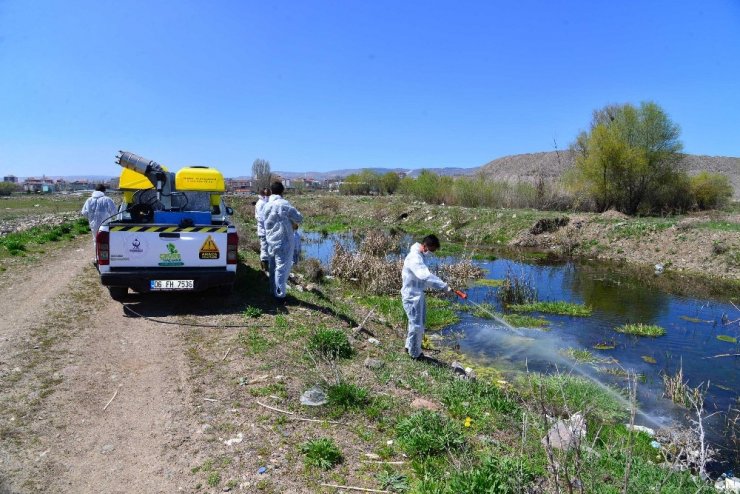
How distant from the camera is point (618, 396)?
698cm

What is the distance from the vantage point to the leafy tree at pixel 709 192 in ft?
111

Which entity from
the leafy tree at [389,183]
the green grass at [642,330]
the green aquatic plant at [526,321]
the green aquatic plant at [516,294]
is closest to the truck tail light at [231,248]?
the green aquatic plant at [526,321]

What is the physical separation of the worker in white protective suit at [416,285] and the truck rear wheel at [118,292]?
5.02 metres

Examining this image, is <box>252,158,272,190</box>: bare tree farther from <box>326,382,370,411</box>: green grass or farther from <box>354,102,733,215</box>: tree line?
<box>326,382,370,411</box>: green grass

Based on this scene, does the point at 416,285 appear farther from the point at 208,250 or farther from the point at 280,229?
the point at 208,250

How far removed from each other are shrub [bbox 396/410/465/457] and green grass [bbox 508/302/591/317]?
801cm

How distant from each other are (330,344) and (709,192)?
122 ft

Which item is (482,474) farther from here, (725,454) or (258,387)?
(725,454)

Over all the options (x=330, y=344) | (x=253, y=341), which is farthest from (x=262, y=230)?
(x=330, y=344)

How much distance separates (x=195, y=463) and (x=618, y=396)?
6.03 metres

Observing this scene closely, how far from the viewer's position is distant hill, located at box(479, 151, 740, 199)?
66875 mm

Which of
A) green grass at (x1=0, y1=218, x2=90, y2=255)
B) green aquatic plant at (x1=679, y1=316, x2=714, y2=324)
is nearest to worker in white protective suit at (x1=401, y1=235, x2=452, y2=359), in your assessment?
green aquatic plant at (x1=679, y1=316, x2=714, y2=324)

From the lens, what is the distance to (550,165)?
3440 inches

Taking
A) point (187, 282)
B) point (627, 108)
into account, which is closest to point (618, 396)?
point (187, 282)
